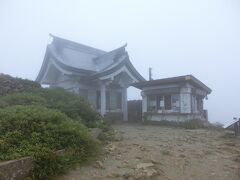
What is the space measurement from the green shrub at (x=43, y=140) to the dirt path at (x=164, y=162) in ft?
1.36

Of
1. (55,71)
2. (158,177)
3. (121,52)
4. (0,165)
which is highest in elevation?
(121,52)

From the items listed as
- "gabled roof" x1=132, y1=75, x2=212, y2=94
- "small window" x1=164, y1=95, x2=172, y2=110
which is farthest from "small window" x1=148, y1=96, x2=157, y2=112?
"gabled roof" x1=132, y1=75, x2=212, y2=94

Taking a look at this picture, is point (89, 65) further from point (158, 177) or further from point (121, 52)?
point (158, 177)

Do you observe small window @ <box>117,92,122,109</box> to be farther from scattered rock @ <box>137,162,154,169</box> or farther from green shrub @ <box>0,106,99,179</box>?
scattered rock @ <box>137,162,154,169</box>

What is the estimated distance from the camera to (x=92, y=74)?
60.5ft

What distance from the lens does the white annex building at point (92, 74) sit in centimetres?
1823

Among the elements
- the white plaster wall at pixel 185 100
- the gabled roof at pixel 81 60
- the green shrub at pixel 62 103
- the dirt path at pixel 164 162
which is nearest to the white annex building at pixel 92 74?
the gabled roof at pixel 81 60

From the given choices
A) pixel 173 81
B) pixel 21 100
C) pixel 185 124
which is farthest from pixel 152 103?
pixel 21 100

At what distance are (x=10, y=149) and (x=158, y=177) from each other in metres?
3.65

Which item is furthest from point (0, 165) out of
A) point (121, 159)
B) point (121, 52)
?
point (121, 52)

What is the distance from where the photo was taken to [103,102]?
18.3m

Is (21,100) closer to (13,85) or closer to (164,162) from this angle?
(13,85)

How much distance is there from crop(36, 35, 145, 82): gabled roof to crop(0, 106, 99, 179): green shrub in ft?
34.7

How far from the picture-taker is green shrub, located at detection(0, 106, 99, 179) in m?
5.54
